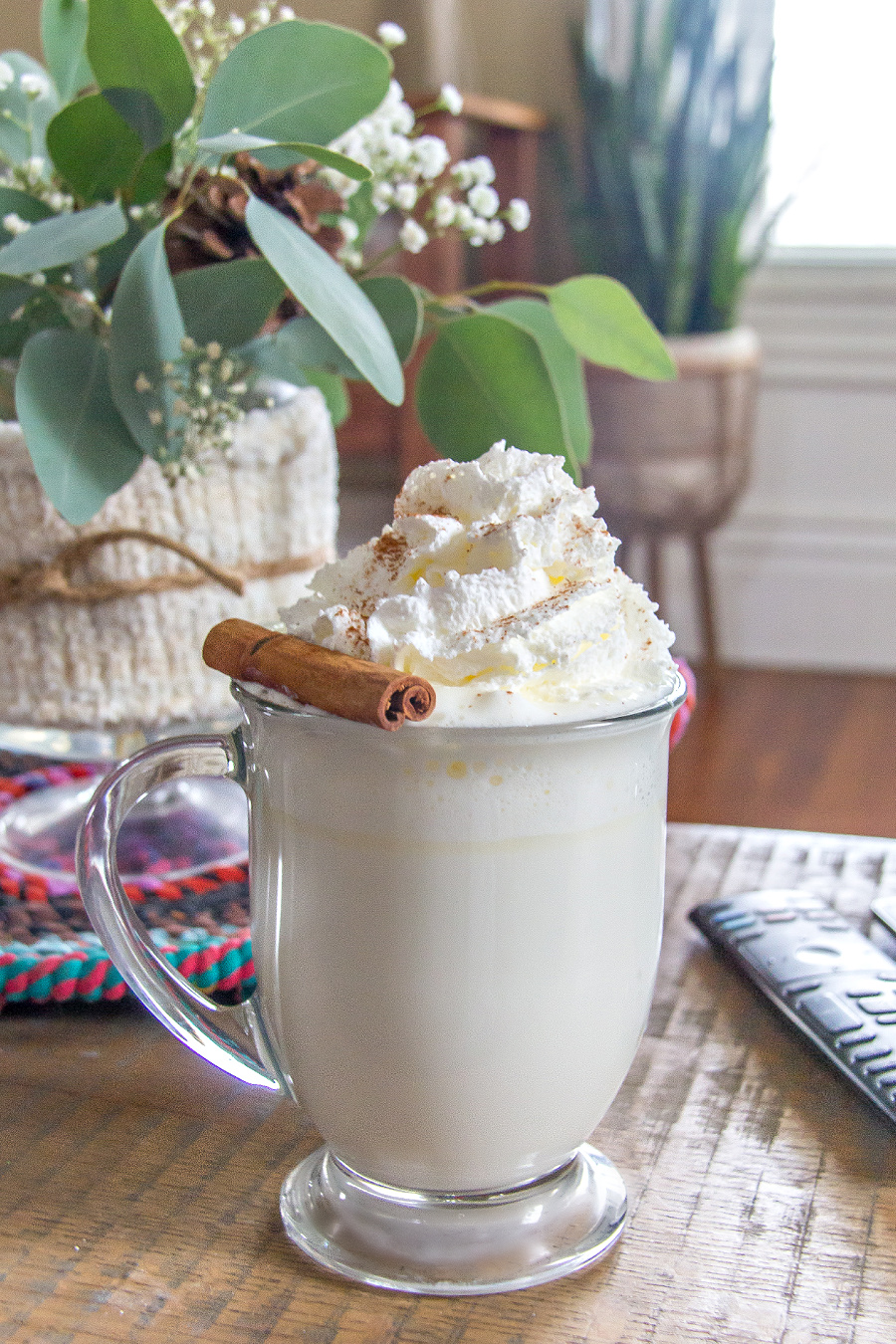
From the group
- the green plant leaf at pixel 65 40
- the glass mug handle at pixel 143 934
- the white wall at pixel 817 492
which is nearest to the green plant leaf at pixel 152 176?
the green plant leaf at pixel 65 40

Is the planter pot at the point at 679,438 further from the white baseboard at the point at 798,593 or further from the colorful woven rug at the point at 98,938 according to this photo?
the colorful woven rug at the point at 98,938

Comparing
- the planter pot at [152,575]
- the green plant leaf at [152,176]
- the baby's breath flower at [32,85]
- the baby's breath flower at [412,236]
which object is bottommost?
the planter pot at [152,575]

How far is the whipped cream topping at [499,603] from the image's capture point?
39 cm

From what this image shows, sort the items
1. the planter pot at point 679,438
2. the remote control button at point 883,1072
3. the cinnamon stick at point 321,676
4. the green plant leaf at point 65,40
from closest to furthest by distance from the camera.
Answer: the cinnamon stick at point 321,676
the remote control button at point 883,1072
the green plant leaf at point 65,40
the planter pot at point 679,438

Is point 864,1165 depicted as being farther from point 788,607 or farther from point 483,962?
point 788,607

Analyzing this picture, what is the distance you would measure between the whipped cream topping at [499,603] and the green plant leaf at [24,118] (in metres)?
0.41

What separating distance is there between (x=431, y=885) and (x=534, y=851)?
3 centimetres

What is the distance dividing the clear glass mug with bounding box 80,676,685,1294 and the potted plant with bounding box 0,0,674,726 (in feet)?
0.80

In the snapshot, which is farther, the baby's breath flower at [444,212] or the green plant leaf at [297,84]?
the baby's breath flower at [444,212]

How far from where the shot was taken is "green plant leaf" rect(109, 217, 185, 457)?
1.94 feet

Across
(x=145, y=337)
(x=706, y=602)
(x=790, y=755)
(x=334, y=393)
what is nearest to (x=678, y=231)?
(x=706, y=602)

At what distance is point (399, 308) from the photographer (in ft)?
2.23

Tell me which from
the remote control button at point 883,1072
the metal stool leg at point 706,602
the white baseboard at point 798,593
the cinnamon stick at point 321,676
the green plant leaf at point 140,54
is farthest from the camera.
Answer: the white baseboard at point 798,593

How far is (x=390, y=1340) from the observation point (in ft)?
1.22
